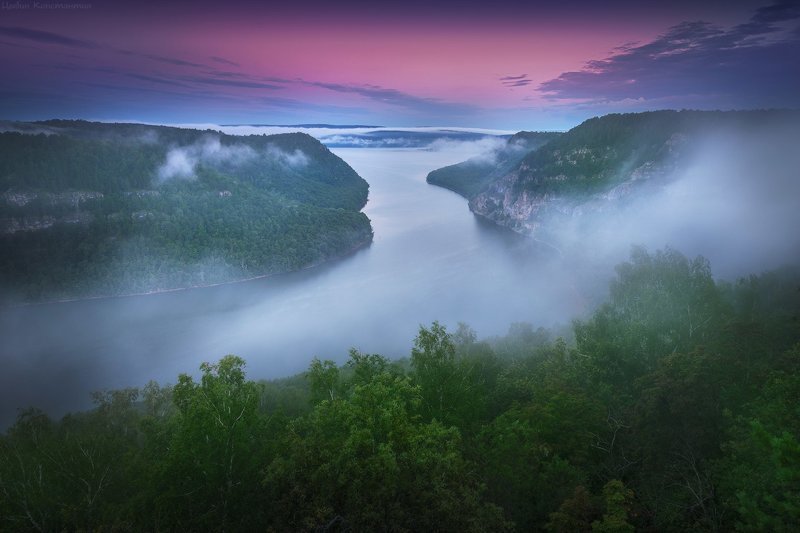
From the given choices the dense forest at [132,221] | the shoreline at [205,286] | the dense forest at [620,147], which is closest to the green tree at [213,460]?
the shoreline at [205,286]

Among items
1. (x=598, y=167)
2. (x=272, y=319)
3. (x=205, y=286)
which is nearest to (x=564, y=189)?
(x=598, y=167)

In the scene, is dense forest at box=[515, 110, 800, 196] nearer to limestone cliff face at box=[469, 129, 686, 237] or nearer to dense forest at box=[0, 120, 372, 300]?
limestone cliff face at box=[469, 129, 686, 237]

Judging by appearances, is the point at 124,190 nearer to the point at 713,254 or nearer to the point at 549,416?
the point at 549,416

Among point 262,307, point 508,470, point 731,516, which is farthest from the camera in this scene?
point 262,307

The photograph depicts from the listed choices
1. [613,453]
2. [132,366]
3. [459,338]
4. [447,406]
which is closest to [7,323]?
[132,366]

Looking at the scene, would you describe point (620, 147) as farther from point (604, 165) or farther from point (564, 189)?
point (564, 189)

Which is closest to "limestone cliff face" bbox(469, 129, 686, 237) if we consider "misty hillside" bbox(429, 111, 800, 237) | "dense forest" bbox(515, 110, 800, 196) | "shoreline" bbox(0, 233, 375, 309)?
"misty hillside" bbox(429, 111, 800, 237)
